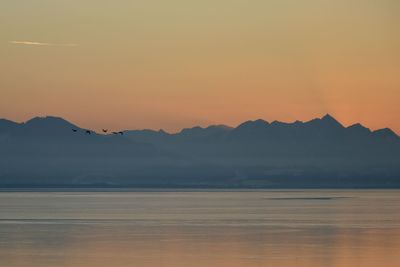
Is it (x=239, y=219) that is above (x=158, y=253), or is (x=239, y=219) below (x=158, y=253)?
above

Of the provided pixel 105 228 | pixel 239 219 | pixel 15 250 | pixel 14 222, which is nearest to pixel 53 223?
pixel 14 222

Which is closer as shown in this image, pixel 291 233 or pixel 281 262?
pixel 281 262

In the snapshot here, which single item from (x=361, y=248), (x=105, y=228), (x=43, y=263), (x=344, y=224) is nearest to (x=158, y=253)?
(x=43, y=263)

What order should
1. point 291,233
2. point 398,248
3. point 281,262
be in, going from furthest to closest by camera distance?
1. point 291,233
2. point 398,248
3. point 281,262

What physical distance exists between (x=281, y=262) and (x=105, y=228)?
1234 inches

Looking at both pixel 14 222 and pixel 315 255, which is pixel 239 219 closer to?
pixel 14 222

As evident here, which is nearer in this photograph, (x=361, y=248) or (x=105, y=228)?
(x=361, y=248)

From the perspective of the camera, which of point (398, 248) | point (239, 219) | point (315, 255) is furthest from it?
point (239, 219)

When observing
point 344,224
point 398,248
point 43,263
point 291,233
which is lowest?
point 43,263

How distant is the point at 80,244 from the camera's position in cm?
6278

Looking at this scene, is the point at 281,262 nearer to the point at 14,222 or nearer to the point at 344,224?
the point at 344,224

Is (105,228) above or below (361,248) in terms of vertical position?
above

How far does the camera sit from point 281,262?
51.3 meters

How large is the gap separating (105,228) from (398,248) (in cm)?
2854
